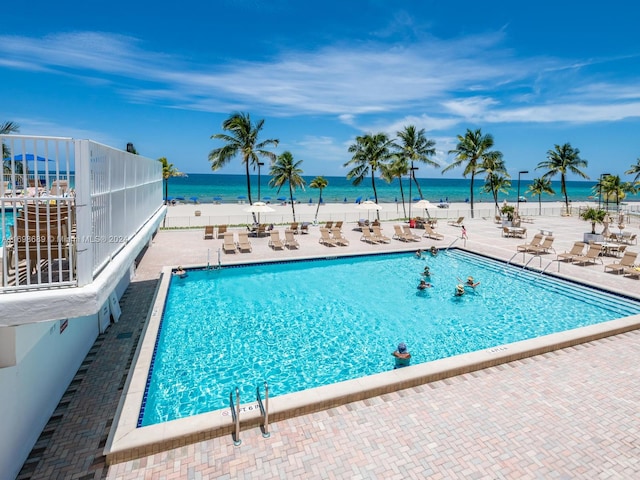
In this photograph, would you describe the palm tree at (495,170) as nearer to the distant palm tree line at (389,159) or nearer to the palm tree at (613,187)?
the distant palm tree line at (389,159)

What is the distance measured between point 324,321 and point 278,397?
16.0 ft

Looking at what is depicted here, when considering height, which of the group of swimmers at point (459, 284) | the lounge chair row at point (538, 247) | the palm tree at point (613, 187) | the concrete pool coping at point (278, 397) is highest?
the palm tree at point (613, 187)

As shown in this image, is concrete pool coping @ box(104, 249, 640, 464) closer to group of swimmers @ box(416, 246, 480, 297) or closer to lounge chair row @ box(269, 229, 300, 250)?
group of swimmers @ box(416, 246, 480, 297)

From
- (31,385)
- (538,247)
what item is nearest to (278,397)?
(31,385)

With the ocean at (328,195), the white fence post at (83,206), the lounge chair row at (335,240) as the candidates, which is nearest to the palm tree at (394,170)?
the lounge chair row at (335,240)

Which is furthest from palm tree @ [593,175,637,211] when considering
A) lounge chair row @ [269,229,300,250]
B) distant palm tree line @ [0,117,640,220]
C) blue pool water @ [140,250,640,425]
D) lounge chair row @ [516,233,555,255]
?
lounge chair row @ [269,229,300,250]

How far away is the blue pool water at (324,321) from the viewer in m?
7.97

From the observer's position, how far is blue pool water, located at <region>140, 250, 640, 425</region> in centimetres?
797

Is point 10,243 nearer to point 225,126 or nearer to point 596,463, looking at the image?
point 596,463

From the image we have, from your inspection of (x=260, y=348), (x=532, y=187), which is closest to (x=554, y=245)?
(x=260, y=348)

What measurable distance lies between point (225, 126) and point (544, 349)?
23.4 meters

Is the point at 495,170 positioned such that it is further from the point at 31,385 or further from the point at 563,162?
the point at 31,385

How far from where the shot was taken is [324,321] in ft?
36.3

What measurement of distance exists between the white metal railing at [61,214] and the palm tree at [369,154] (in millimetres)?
25959
